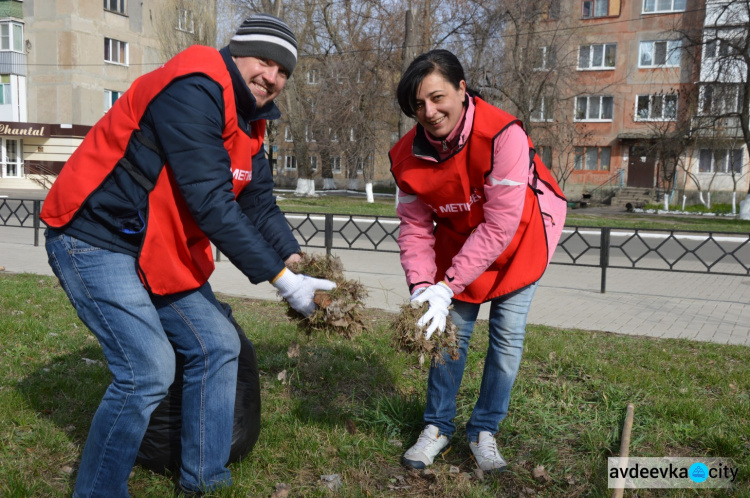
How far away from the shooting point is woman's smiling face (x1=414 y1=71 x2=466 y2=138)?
9.54 feet

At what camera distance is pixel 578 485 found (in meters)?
3.14

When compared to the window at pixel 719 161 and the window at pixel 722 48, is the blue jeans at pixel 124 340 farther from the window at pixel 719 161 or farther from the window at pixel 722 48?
the window at pixel 719 161

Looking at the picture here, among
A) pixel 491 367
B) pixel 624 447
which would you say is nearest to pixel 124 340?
pixel 491 367

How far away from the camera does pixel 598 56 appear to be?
3500cm

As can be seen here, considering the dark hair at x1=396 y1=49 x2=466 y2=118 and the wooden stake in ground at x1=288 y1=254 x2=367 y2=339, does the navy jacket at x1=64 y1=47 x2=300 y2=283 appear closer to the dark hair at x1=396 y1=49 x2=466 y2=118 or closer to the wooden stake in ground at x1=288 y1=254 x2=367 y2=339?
the wooden stake in ground at x1=288 y1=254 x2=367 y2=339

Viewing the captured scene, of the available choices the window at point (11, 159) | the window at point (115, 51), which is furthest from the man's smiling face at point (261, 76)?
the window at point (11, 159)

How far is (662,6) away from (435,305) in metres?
36.1

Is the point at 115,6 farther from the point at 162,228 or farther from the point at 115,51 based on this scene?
the point at 162,228

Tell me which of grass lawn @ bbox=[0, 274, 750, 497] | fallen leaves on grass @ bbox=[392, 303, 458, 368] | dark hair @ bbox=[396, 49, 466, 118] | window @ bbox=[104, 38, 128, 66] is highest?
window @ bbox=[104, 38, 128, 66]

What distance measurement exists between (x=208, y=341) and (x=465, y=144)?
1424mm

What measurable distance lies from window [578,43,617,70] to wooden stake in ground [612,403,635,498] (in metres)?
34.1

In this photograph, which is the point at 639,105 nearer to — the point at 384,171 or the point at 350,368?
the point at 384,171

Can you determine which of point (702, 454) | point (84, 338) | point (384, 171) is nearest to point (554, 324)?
point (702, 454)

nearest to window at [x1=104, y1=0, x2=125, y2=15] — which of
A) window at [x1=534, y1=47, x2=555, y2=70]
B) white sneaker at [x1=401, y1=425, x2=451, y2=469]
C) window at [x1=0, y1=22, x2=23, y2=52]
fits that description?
window at [x1=0, y1=22, x2=23, y2=52]
